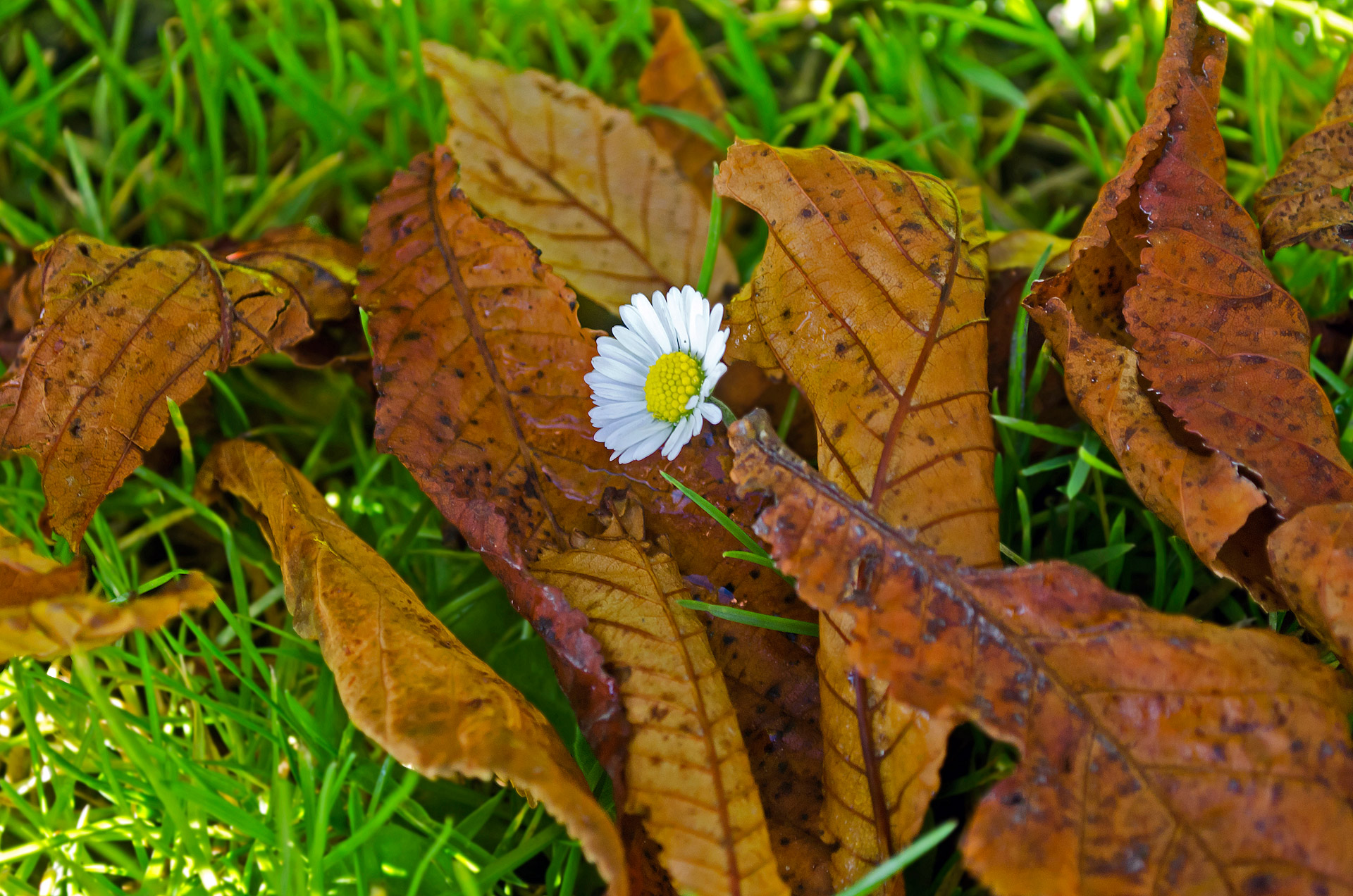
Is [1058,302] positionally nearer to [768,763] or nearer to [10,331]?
[768,763]

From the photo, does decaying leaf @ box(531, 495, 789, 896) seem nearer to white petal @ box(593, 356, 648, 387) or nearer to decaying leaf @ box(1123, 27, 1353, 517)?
white petal @ box(593, 356, 648, 387)

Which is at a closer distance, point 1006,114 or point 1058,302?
point 1058,302

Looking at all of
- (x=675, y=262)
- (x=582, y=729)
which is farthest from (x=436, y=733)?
(x=675, y=262)

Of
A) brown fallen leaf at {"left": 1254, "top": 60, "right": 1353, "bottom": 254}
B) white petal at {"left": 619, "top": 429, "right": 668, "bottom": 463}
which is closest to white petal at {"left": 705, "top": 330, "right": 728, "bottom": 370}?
white petal at {"left": 619, "top": 429, "right": 668, "bottom": 463}

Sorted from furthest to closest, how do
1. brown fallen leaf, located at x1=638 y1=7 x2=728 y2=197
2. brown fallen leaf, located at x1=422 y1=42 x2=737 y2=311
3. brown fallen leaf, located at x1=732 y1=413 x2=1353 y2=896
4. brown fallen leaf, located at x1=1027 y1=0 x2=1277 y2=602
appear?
brown fallen leaf, located at x1=638 y1=7 x2=728 y2=197
brown fallen leaf, located at x1=422 y1=42 x2=737 y2=311
brown fallen leaf, located at x1=1027 y1=0 x2=1277 y2=602
brown fallen leaf, located at x1=732 y1=413 x2=1353 y2=896

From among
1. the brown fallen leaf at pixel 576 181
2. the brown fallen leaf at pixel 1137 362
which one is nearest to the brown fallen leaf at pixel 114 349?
the brown fallen leaf at pixel 576 181

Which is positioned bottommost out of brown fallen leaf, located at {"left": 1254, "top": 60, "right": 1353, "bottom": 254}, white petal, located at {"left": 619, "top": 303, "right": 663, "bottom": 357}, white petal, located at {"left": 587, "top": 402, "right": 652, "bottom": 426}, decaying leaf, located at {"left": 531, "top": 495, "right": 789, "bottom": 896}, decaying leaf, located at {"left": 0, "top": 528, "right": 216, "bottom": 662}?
decaying leaf, located at {"left": 531, "top": 495, "right": 789, "bottom": 896}

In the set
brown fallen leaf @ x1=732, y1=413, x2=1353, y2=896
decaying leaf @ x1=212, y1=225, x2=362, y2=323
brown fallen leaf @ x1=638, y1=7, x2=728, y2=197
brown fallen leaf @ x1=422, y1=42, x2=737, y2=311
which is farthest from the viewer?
brown fallen leaf @ x1=638, y1=7, x2=728, y2=197

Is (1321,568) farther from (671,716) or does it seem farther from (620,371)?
(620,371)
